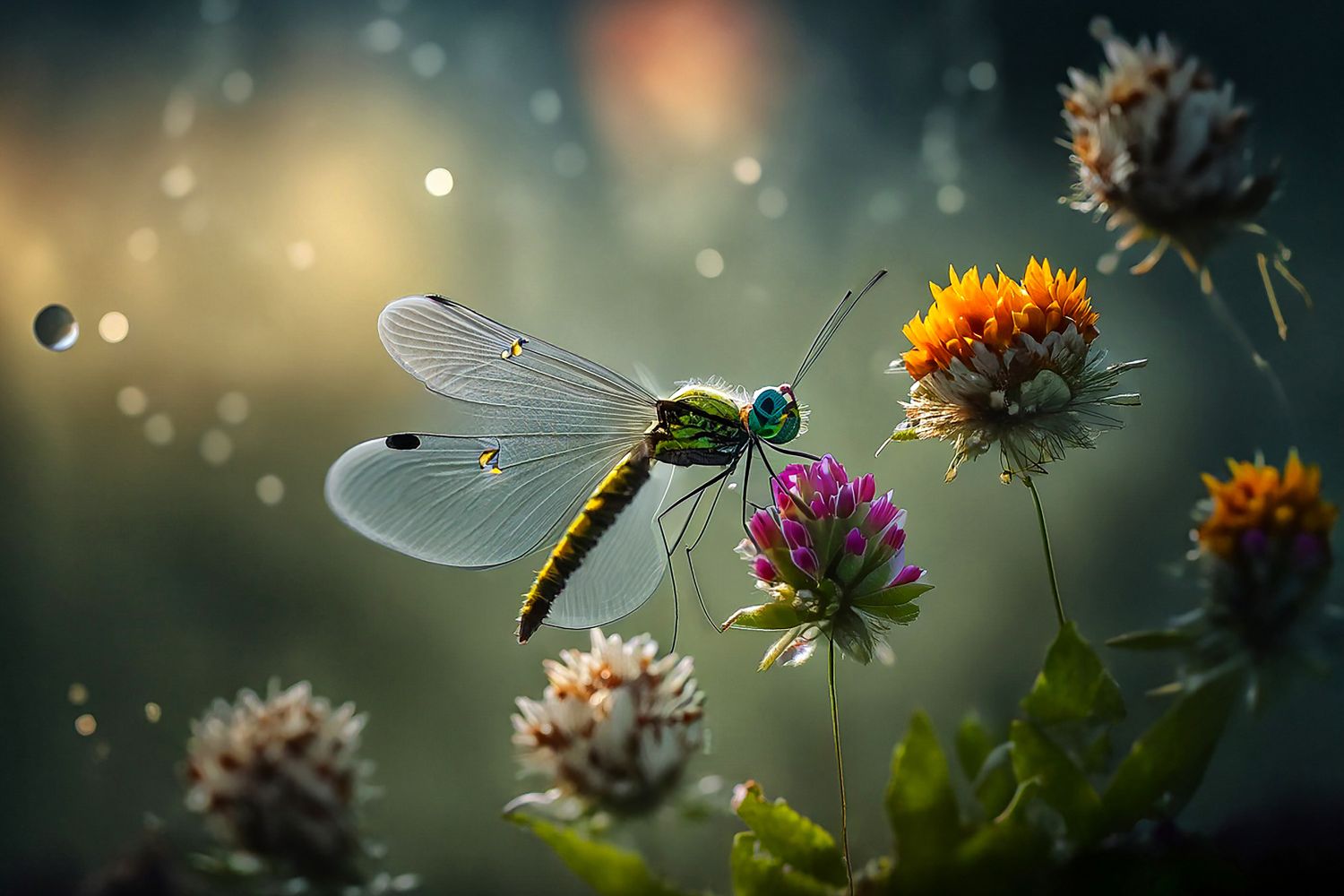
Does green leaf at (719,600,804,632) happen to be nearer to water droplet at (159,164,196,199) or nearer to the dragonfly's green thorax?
the dragonfly's green thorax

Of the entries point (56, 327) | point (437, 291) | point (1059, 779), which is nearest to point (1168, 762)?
point (1059, 779)

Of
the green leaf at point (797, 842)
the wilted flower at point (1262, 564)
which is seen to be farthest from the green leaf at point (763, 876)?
the wilted flower at point (1262, 564)

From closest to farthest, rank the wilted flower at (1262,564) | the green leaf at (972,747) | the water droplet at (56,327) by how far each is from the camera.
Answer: the wilted flower at (1262,564)
the green leaf at (972,747)
the water droplet at (56,327)

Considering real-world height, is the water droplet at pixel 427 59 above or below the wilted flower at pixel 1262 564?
above

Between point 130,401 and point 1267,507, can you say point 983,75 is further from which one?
point 130,401

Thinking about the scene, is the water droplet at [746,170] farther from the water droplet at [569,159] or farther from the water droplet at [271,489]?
the water droplet at [271,489]

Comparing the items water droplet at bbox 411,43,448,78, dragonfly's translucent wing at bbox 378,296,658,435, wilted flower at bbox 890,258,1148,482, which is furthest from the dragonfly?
water droplet at bbox 411,43,448,78
